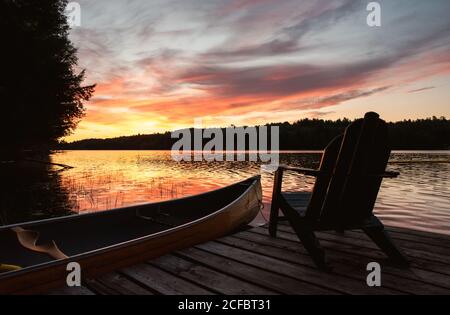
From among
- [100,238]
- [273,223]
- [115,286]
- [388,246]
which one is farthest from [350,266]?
[100,238]

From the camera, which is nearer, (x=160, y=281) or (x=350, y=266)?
(x=160, y=281)

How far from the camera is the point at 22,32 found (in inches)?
768

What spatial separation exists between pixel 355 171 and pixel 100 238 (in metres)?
3.75

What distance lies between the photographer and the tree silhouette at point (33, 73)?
19.3 metres

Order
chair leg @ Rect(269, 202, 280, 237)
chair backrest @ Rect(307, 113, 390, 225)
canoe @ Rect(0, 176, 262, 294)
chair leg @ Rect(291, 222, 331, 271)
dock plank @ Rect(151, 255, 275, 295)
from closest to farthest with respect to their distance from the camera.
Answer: canoe @ Rect(0, 176, 262, 294) < dock plank @ Rect(151, 255, 275, 295) < chair backrest @ Rect(307, 113, 390, 225) < chair leg @ Rect(291, 222, 331, 271) < chair leg @ Rect(269, 202, 280, 237)

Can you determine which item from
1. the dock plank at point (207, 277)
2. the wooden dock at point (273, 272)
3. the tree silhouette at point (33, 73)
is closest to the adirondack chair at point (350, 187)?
the wooden dock at point (273, 272)

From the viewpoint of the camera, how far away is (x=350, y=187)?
3.24 m

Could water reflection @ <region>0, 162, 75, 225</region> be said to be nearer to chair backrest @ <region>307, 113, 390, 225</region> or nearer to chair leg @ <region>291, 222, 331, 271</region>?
chair leg @ <region>291, 222, 331, 271</region>

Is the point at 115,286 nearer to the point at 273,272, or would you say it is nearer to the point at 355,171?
the point at 273,272

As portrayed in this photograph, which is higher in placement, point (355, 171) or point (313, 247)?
point (355, 171)

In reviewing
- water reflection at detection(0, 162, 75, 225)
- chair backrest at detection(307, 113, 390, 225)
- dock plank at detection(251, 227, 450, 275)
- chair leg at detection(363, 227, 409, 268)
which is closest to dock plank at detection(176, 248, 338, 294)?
chair backrest at detection(307, 113, 390, 225)

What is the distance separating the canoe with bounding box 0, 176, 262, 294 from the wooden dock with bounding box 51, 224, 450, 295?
0.14 meters

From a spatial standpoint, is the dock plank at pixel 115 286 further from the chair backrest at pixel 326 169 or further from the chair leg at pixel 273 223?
the chair leg at pixel 273 223

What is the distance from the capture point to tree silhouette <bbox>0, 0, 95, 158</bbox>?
19328 millimetres
